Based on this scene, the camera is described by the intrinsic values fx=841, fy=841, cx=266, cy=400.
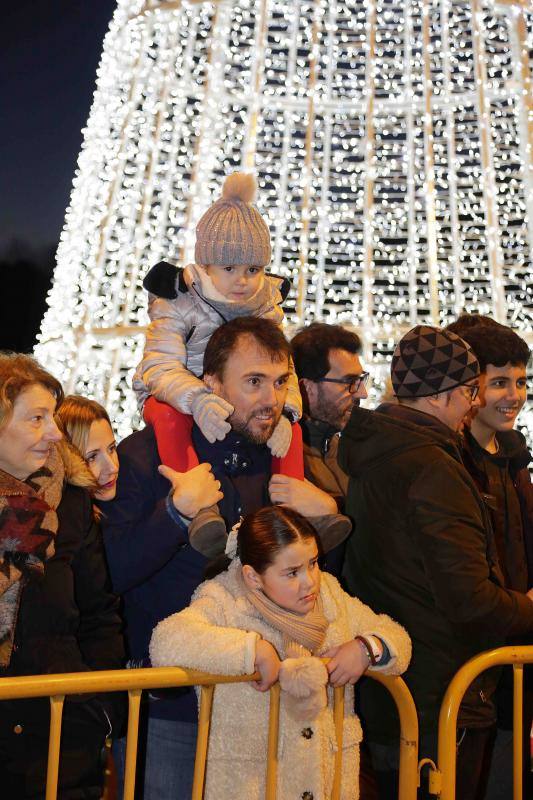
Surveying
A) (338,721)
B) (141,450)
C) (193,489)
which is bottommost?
(338,721)

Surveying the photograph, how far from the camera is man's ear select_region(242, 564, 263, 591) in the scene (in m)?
2.26

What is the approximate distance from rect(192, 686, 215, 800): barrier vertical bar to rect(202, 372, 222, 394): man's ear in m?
0.89

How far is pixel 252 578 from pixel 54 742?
2.08 feet

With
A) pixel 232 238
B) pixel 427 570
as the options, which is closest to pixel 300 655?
pixel 427 570

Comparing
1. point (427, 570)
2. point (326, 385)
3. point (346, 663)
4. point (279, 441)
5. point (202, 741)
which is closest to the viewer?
point (202, 741)

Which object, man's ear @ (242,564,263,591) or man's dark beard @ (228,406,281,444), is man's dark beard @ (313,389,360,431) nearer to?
man's dark beard @ (228,406,281,444)

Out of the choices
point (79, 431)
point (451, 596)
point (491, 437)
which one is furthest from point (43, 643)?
point (491, 437)

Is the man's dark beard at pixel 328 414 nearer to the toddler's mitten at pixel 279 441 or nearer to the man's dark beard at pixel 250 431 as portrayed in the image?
the toddler's mitten at pixel 279 441

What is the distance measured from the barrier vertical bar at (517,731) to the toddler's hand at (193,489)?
995 millimetres

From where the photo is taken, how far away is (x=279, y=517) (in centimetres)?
228

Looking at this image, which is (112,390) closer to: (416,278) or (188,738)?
(416,278)

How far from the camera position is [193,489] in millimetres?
2346

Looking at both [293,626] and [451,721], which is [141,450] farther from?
[451,721]

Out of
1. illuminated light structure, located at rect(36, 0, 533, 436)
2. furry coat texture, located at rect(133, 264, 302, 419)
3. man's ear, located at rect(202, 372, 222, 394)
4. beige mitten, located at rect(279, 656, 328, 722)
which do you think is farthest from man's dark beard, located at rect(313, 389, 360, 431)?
illuminated light structure, located at rect(36, 0, 533, 436)
